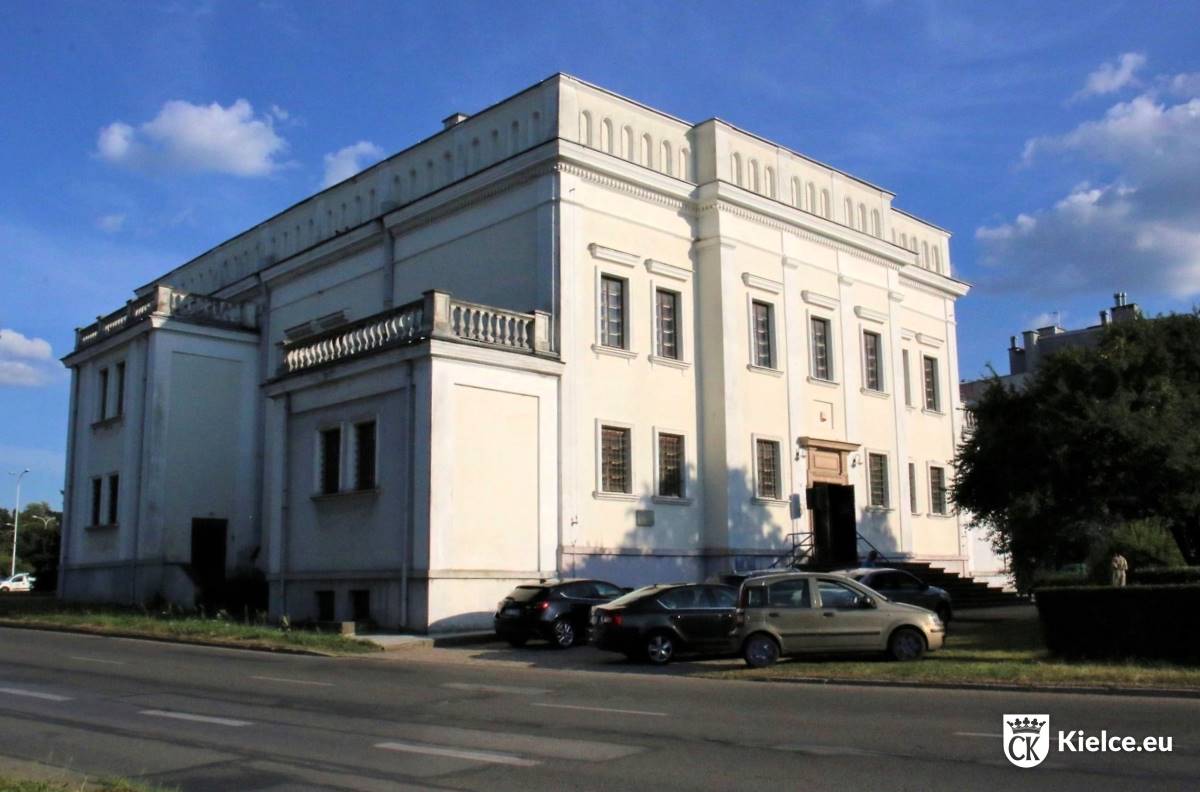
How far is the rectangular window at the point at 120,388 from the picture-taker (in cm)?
3653

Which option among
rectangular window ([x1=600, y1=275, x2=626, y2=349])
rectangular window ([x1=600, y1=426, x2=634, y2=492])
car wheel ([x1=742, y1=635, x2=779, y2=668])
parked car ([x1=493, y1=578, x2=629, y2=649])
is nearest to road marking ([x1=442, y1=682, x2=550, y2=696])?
car wheel ([x1=742, y1=635, x2=779, y2=668])

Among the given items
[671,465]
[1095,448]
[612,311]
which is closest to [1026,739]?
[1095,448]

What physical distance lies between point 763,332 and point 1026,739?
23012 mm

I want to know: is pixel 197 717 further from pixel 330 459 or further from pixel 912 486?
pixel 912 486

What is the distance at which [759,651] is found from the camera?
60.4 ft

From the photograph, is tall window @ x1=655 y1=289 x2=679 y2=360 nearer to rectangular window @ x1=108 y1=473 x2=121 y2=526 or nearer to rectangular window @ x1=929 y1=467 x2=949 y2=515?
rectangular window @ x1=929 y1=467 x2=949 y2=515

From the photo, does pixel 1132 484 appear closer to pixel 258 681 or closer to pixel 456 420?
pixel 456 420

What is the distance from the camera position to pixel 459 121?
3291cm

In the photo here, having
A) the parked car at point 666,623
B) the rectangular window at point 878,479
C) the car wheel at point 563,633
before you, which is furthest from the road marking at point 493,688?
the rectangular window at point 878,479

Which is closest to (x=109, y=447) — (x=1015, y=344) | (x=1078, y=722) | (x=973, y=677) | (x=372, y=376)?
(x=372, y=376)

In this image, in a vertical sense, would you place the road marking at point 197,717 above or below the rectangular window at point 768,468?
below

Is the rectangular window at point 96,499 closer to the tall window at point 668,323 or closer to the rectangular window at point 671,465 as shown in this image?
the rectangular window at point 671,465

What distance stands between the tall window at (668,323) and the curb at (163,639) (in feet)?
44.0

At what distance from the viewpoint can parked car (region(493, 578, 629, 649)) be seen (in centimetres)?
2244
